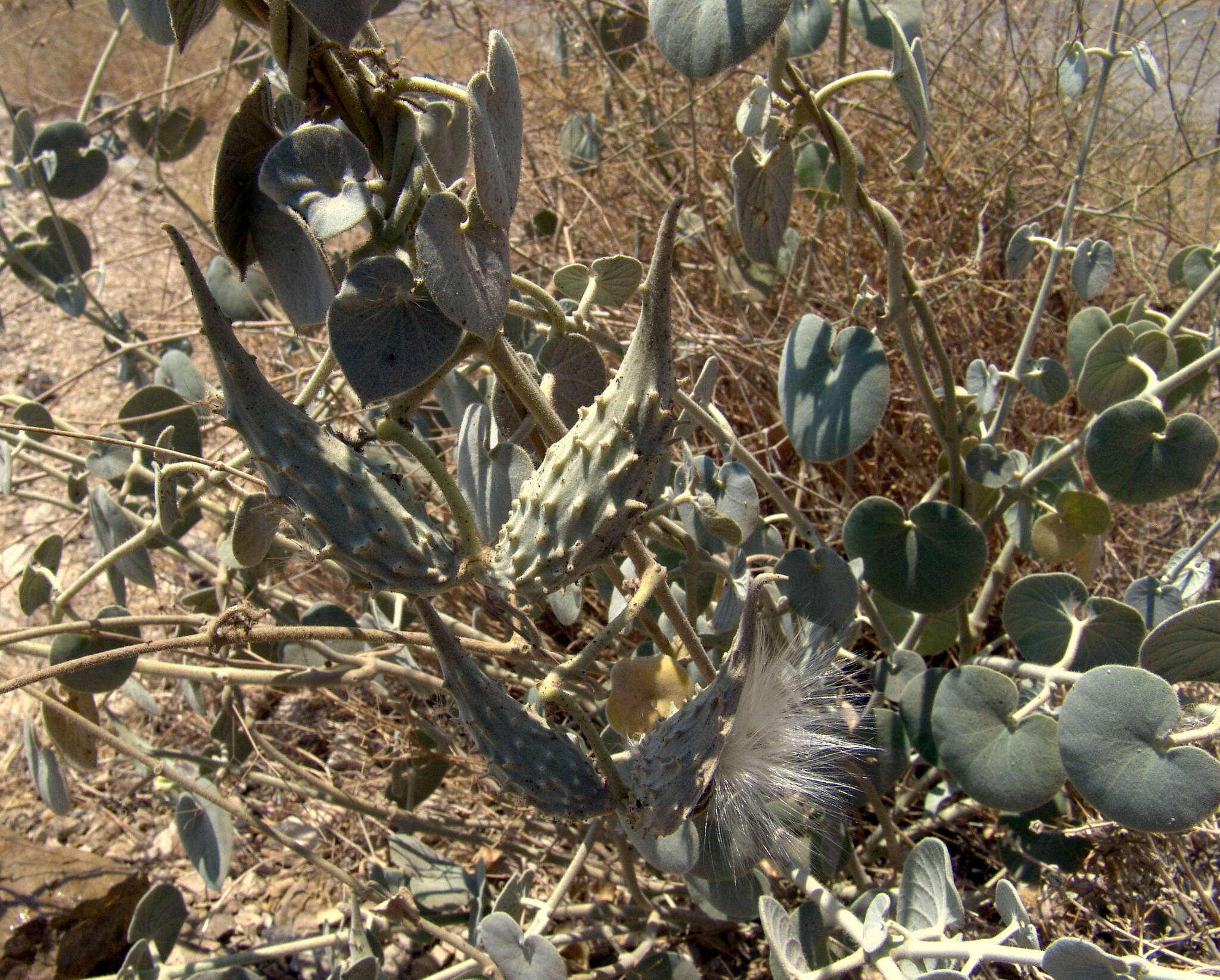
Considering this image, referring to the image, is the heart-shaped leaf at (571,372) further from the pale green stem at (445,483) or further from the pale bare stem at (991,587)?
the pale bare stem at (991,587)

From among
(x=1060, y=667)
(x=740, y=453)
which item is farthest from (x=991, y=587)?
(x=740, y=453)

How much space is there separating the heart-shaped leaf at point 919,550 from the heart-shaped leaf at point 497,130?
28.1 inches

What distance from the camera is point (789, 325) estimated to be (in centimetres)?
214

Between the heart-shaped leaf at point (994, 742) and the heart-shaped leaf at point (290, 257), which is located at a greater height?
the heart-shaped leaf at point (290, 257)

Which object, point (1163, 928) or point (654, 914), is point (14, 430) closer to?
point (654, 914)

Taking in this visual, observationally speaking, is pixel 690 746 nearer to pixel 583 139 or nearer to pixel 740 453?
pixel 740 453

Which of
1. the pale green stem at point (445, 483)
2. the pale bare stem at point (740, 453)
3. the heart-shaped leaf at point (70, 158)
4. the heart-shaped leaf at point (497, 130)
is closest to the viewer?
the heart-shaped leaf at point (497, 130)

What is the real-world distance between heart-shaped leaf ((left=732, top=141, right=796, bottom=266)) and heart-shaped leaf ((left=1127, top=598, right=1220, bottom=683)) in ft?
→ 1.97

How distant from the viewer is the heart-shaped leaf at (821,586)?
1.08 metres

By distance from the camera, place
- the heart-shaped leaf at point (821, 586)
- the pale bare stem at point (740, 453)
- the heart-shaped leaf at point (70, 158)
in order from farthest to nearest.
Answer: the heart-shaped leaf at point (70, 158) < the heart-shaped leaf at point (821, 586) < the pale bare stem at point (740, 453)

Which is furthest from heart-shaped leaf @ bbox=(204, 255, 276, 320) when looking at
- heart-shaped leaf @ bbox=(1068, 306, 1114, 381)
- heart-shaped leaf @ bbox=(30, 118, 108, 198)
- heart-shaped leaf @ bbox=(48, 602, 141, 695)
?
heart-shaped leaf @ bbox=(1068, 306, 1114, 381)

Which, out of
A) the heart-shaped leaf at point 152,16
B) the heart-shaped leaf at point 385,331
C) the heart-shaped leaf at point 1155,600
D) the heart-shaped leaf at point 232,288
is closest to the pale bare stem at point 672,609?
the heart-shaped leaf at point 385,331

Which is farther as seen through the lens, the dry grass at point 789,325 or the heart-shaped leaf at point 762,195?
the dry grass at point 789,325

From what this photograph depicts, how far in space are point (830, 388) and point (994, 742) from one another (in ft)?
1.57
